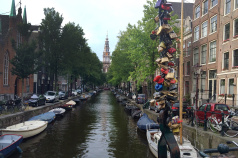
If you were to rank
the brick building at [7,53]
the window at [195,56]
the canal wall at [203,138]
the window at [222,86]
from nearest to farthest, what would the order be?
the canal wall at [203,138] → the window at [222,86] → the window at [195,56] → the brick building at [7,53]

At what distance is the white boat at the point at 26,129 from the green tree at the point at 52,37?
24.9 m

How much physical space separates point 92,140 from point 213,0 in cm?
2238

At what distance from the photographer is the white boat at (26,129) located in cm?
1525

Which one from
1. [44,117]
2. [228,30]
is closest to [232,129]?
[228,30]

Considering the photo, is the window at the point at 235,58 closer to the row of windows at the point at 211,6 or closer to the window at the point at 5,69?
the row of windows at the point at 211,6

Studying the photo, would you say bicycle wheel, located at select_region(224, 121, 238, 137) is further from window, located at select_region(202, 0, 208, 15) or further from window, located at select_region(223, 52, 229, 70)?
window, located at select_region(202, 0, 208, 15)

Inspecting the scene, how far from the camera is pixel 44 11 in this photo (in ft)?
143

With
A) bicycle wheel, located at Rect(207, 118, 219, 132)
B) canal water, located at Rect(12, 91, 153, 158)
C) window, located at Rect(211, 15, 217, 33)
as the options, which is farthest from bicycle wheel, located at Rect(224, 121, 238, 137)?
window, located at Rect(211, 15, 217, 33)

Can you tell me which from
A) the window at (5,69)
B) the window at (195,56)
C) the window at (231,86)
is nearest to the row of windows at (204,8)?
the window at (195,56)

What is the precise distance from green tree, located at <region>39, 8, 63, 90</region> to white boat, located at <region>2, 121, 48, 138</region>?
24.9 meters

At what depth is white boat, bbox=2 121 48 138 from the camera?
15253 millimetres

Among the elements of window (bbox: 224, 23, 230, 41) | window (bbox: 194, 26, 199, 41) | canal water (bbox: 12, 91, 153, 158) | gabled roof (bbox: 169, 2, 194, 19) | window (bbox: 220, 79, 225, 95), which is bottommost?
canal water (bbox: 12, 91, 153, 158)

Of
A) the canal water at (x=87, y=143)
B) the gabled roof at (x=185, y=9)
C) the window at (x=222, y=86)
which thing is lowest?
the canal water at (x=87, y=143)

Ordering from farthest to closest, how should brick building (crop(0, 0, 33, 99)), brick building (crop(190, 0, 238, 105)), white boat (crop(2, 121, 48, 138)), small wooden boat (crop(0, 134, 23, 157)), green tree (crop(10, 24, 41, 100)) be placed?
1. brick building (crop(0, 0, 33, 99))
2. green tree (crop(10, 24, 41, 100))
3. brick building (crop(190, 0, 238, 105))
4. white boat (crop(2, 121, 48, 138))
5. small wooden boat (crop(0, 134, 23, 157))
